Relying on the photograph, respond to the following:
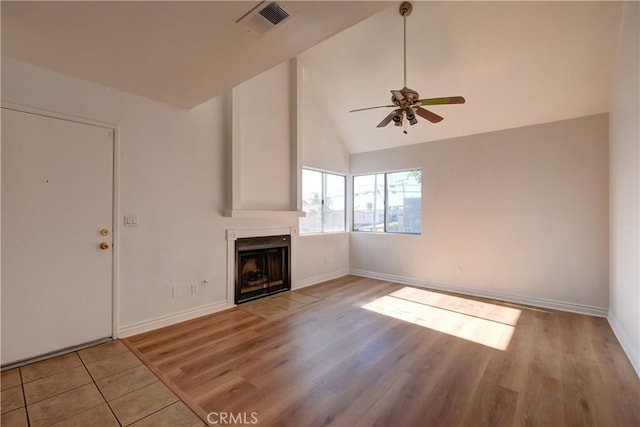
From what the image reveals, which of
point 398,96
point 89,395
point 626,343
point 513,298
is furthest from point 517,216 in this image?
point 89,395

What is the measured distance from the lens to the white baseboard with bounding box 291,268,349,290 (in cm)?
488

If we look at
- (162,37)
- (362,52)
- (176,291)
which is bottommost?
(176,291)

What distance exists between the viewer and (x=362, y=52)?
3.98m

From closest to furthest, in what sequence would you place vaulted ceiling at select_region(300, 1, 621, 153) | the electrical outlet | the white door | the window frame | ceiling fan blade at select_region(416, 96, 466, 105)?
the white door, ceiling fan blade at select_region(416, 96, 466, 105), vaulted ceiling at select_region(300, 1, 621, 153), the electrical outlet, the window frame

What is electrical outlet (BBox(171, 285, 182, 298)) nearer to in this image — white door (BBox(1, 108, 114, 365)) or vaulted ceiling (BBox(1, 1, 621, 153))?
white door (BBox(1, 108, 114, 365))

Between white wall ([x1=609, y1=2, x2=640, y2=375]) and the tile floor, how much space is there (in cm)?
358

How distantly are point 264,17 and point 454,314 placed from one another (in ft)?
12.3

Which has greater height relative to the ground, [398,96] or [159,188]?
[398,96]

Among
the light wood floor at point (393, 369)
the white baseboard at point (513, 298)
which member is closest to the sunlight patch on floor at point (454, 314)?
the light wood floor at point (393, 369)

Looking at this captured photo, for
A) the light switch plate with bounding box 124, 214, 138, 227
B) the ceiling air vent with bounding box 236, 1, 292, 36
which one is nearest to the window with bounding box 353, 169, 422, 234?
the ceiling air vent with bounding box 236, 1, 292, 36

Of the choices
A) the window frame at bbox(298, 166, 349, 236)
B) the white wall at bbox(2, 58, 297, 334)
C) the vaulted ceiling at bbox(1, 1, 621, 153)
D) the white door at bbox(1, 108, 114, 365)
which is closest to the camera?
the vaulted ceiling at bbox(1, 1, 621, 153)

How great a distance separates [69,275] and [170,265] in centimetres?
88

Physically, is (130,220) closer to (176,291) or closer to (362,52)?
(176,291)

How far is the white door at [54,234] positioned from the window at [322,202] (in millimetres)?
2988
